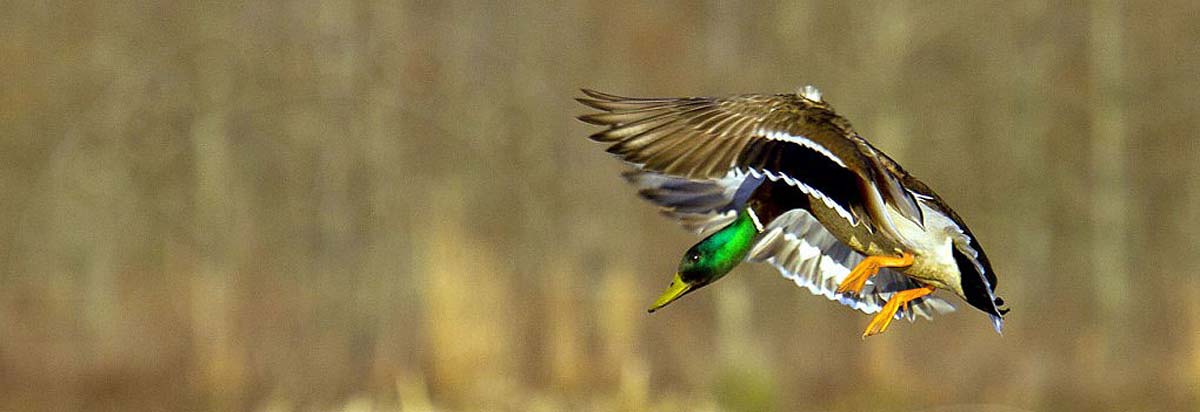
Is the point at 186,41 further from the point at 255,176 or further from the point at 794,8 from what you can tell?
the point at 794,8

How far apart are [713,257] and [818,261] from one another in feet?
0.87

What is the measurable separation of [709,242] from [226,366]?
5.53 m

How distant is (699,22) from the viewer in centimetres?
870

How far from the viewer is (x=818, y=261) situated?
3.11 metres

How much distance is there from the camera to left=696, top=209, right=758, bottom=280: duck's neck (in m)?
2.92

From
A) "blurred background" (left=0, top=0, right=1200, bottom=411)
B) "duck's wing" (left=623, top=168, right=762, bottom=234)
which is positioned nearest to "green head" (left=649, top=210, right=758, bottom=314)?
"duck's wing" (left=623, top=168, right=762, bottom=234)

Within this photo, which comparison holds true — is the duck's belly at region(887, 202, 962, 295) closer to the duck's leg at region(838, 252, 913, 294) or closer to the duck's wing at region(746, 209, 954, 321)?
the duck's leg at region(838, 252, 913, 294)

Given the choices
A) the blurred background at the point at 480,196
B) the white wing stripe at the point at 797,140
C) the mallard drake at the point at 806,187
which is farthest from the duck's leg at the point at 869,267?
the blurred background at the point at 480,196

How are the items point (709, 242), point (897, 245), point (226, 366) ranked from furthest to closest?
point (226, 366), point (709, 242), point (897, 245)

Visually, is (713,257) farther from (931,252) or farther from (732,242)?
(931,252)

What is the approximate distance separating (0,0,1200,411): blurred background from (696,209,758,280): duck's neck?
485 centimetres

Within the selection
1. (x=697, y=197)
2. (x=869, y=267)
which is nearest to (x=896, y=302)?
(x=869, y=267)

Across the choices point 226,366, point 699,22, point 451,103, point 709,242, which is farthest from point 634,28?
point 709,242

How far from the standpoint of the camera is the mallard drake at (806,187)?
261cm
